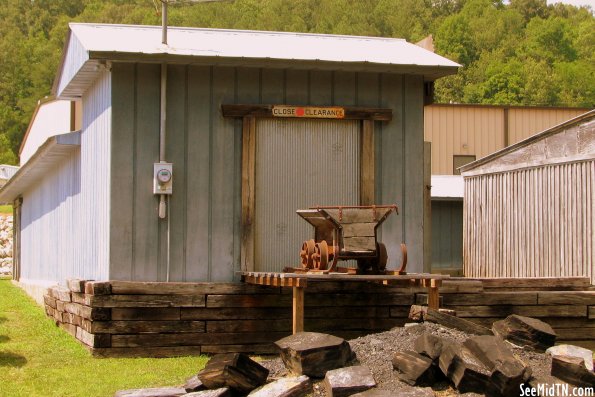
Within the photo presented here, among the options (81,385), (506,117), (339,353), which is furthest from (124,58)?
(506,117)

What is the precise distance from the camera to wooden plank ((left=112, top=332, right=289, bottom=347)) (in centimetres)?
1427

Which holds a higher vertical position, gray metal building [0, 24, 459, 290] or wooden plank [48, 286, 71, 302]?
gray metal building [0, 24, 459, 290]

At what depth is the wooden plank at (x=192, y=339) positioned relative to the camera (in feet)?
46.8

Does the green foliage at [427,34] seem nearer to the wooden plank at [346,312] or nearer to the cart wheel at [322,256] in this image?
the wooden plank at [346,312]

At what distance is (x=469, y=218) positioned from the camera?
70.5 feet

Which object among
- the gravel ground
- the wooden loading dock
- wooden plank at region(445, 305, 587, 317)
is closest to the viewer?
the gravel ground

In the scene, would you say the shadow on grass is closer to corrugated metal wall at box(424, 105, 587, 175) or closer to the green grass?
the green grass

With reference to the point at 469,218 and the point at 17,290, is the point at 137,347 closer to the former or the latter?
the point at 469,218

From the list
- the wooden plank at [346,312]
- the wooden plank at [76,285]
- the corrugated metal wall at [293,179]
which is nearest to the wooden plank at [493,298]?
the wooden plank at [346,312]

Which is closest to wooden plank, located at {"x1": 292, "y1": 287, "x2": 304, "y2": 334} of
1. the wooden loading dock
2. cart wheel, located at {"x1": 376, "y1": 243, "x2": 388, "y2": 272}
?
the wooden loading dock

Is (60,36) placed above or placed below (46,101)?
above

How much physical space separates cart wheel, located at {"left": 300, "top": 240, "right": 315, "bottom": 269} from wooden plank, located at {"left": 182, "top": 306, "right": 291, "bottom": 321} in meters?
1.26

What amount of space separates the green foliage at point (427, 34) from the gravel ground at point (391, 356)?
8241cm

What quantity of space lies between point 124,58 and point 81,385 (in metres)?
4.82
